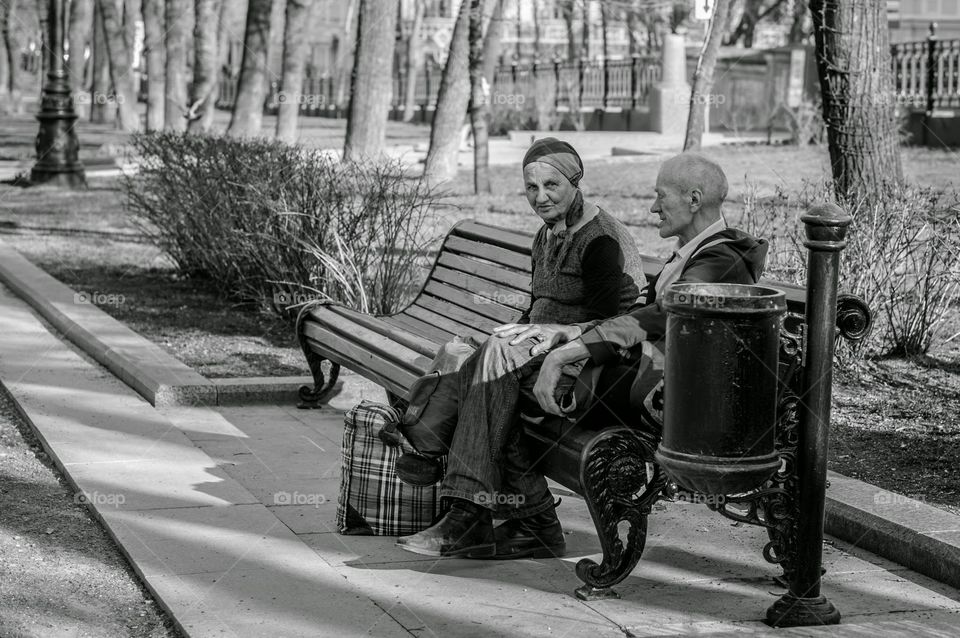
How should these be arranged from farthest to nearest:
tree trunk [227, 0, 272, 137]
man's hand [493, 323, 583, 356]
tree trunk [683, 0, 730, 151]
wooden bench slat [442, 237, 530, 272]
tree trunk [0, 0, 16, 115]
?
tree trunk [0, 0, 16, 115]
tree trunk [227, 0, 272, 137]
tree trunk [683, 0, 730, 151]
wooden bench slat [442, 237, 530, 272]
man's hand [493, 323, 583, 356]

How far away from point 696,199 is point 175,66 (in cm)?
2467

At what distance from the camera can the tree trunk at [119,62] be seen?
36000 mm

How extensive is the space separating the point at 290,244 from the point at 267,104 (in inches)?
2083

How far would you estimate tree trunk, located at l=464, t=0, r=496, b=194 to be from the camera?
16.6 metres

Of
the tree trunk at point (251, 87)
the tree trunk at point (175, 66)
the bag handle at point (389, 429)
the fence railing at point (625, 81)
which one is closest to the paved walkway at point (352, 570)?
the bag handle at point (389, 429)

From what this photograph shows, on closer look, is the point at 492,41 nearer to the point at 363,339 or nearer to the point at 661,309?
the point at 363,339

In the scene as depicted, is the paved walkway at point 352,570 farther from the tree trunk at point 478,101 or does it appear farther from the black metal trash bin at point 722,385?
the tree trunk at point 478,101

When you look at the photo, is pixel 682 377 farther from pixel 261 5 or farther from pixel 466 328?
pixel 261 5

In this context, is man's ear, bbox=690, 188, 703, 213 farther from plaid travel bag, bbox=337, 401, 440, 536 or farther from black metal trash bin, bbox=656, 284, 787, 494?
plaid travel bag, bbox=337, 401, 440, 536

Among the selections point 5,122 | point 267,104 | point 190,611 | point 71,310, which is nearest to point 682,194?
point 190,611

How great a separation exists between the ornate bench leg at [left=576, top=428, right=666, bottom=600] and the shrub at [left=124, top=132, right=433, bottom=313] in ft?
13.6

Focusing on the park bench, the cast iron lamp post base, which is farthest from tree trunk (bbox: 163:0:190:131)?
the cast iron lamp post base

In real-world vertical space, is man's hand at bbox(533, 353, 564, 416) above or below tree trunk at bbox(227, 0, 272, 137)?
below

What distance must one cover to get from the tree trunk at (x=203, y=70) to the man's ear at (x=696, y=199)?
17924 mm
